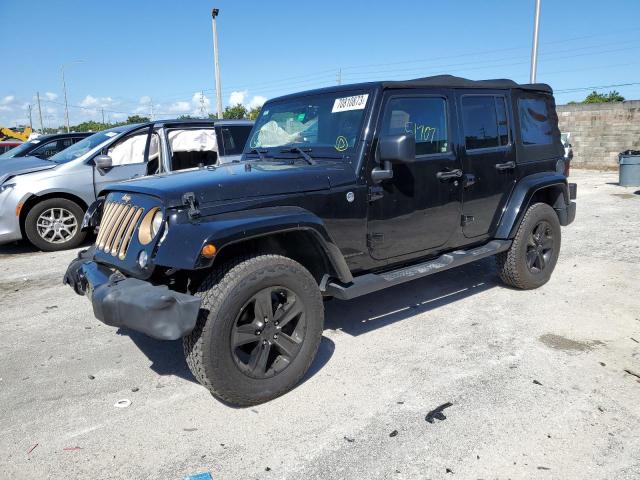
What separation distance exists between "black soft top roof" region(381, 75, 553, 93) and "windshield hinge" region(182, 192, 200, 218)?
1.73 metres

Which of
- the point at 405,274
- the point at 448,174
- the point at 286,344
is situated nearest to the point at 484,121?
the point at 448,174

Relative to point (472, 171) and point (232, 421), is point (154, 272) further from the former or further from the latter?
point (472, 171)

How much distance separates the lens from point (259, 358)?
121 inches

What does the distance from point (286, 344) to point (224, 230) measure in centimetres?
87

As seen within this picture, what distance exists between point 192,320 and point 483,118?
329 cm

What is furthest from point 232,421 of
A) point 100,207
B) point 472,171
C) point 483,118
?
point 483,118

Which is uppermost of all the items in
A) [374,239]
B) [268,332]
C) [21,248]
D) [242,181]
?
[242,181]

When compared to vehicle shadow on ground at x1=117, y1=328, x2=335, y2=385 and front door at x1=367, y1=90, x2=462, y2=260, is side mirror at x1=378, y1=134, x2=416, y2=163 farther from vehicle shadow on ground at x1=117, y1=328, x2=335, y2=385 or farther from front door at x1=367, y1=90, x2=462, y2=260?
vehicle shadow on ground at x1=117, y1=328, x2=335, y2=385

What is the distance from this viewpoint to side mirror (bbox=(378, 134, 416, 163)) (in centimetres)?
343

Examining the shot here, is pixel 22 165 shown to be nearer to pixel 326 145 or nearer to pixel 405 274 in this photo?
pixel 326 145

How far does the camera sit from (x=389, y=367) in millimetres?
3586

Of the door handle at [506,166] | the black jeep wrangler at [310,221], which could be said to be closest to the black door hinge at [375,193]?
the black jeep wrangler at [310,221]

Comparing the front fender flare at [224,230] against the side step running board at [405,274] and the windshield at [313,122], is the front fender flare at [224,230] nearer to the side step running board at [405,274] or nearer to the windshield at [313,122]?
the side step running board at [405,274]

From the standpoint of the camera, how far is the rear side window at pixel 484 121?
443cm
